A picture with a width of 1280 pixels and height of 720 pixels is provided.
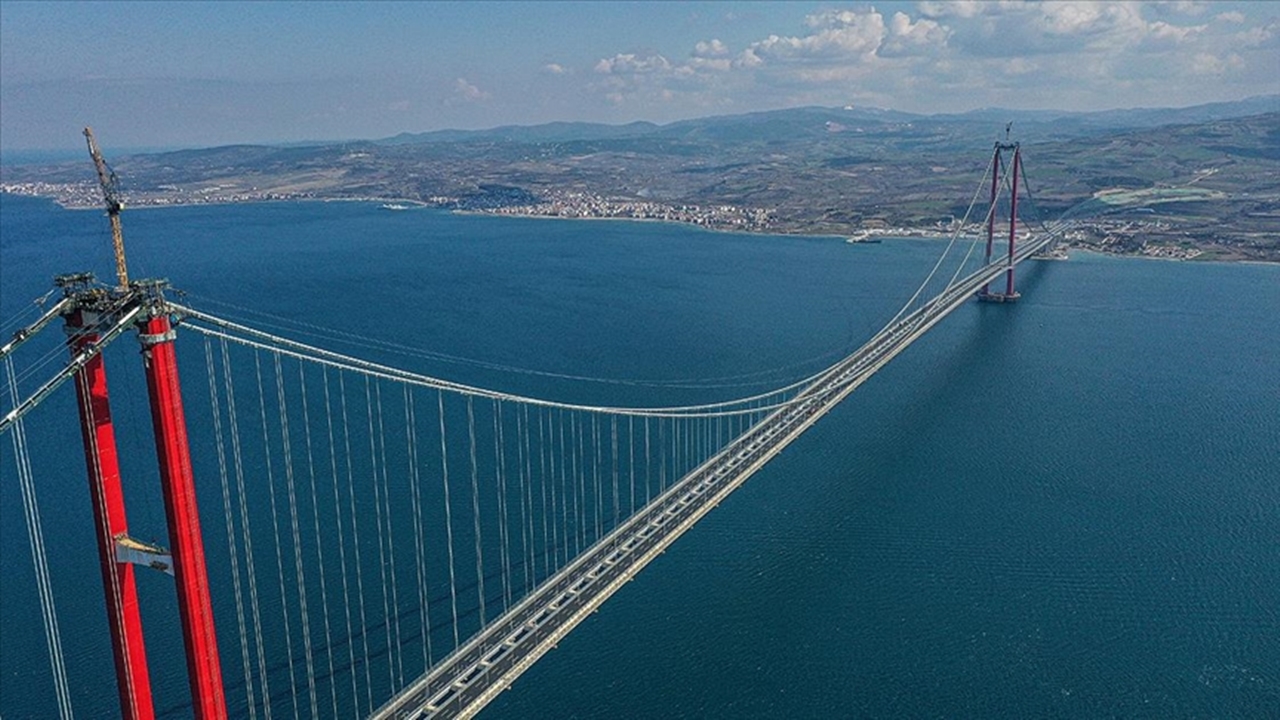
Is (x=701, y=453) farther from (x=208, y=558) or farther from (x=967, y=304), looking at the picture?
(x=967, y=304)

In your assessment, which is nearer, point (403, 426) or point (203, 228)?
point (403, 426)

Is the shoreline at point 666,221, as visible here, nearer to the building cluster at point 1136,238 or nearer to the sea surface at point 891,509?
the building cluster at point 1136,238

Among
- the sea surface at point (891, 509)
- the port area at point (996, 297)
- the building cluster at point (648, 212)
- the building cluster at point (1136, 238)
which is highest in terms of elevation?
the building cluster at point (648, 212)

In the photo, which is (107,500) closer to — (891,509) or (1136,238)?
(891,509)

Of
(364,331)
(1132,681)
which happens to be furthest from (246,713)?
(364,331)

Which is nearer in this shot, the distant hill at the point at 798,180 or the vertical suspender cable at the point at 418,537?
the vertical suspender cable at the point at 418,537

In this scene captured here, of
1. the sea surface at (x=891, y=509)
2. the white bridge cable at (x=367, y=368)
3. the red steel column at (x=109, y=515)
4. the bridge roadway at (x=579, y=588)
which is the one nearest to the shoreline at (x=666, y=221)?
the sea surface at (x=891, y=509)
